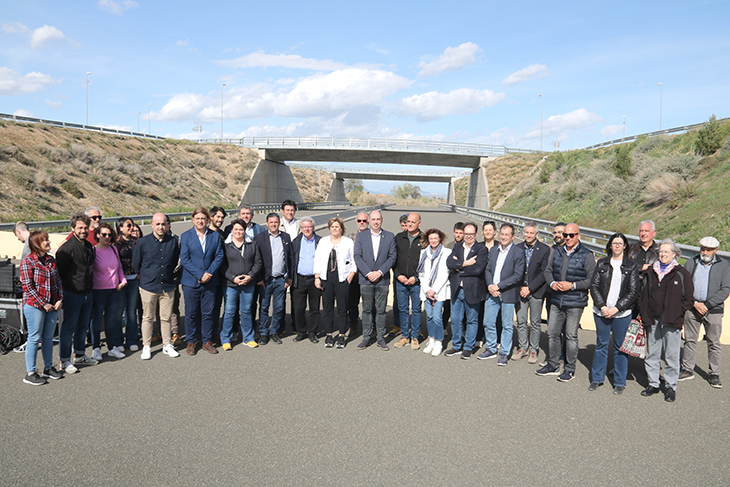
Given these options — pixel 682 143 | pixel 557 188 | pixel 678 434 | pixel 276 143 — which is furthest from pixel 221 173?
pixel 678 434

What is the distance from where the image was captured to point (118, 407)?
5.03 m

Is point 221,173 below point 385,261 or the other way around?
the other way around

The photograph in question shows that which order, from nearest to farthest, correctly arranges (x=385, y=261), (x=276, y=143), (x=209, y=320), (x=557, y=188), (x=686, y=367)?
(x=686, y=367)
(x=209, y=320)
(x=385, y=261)
(x=557, y=188)
(x=276, y=143)

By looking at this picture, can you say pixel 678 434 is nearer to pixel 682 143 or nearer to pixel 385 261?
pixel 385 261

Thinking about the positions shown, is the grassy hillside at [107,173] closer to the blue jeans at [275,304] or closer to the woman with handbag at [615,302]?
the blue jeans at [275,304]

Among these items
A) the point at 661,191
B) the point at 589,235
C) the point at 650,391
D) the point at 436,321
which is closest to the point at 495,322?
the point at 436,321

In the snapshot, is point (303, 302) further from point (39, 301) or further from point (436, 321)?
point (39, 301)

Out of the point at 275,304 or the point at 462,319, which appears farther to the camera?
the point at 275,304

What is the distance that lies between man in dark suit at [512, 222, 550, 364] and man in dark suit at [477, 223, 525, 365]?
112 mm

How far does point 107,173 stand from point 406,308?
131ft

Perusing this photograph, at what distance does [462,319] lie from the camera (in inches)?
292

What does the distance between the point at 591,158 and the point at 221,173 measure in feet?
131

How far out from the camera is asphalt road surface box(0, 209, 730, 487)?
3.86m

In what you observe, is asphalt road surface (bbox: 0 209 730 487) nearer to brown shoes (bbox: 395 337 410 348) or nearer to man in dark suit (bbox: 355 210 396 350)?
brown shoes (bbox: 395 337 410 348)
